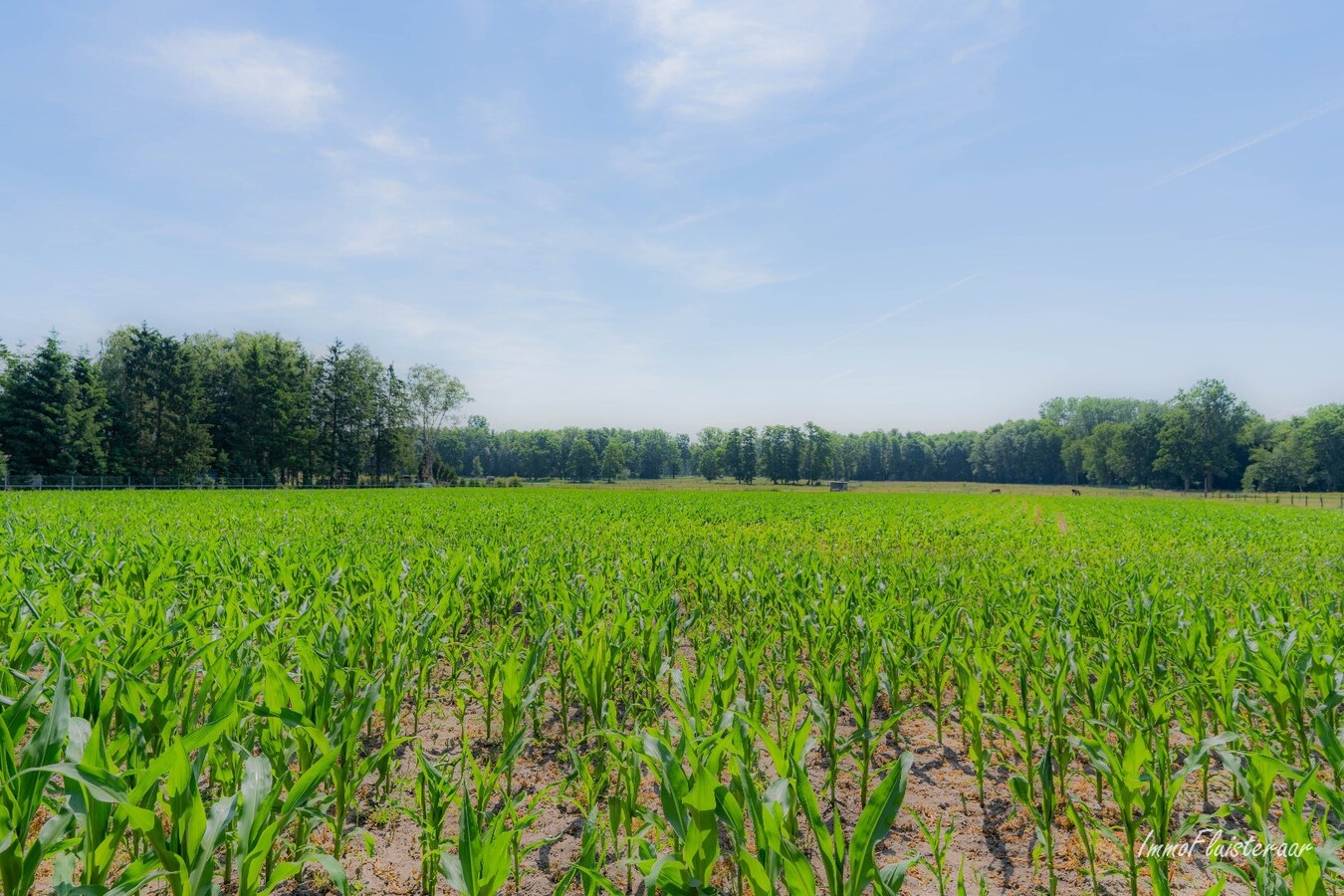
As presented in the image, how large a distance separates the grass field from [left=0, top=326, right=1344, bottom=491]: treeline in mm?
53772

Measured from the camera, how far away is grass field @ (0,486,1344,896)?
232 cm

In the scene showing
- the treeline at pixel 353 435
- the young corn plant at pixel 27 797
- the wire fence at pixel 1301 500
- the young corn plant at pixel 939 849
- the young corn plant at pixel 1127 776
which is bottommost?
the wire fence at pixel 1301 500

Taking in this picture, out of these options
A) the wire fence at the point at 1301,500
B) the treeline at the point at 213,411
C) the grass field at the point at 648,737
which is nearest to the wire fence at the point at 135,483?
the treeline at the point at 213,411

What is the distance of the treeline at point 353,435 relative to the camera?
154 feet

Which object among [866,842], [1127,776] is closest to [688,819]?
[866,842]

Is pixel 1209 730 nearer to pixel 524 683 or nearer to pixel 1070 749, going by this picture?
pixel 1070 749

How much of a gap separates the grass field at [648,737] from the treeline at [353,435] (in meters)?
53.8

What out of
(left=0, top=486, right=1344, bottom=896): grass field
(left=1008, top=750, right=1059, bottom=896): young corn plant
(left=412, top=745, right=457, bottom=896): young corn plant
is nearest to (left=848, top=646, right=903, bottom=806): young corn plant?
(left=0, top=486, right=1344, bottom=896): grass field

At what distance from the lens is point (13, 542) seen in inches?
354

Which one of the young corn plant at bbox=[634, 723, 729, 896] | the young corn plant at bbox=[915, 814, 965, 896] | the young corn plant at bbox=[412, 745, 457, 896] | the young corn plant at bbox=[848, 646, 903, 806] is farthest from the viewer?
the young corn plant at bbox=[848, 646, 903, 806]

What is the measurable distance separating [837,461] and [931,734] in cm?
14875

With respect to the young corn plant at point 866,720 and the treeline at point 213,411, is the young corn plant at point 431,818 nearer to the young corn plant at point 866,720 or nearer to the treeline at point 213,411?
the young corn plant at point 866,720

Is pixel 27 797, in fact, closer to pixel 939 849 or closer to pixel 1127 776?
pixel 939 849

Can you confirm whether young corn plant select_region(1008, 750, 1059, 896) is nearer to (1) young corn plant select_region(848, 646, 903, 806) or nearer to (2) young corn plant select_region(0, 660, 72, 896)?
(1) young corn plant select_region(848, 646, 903, 806)
